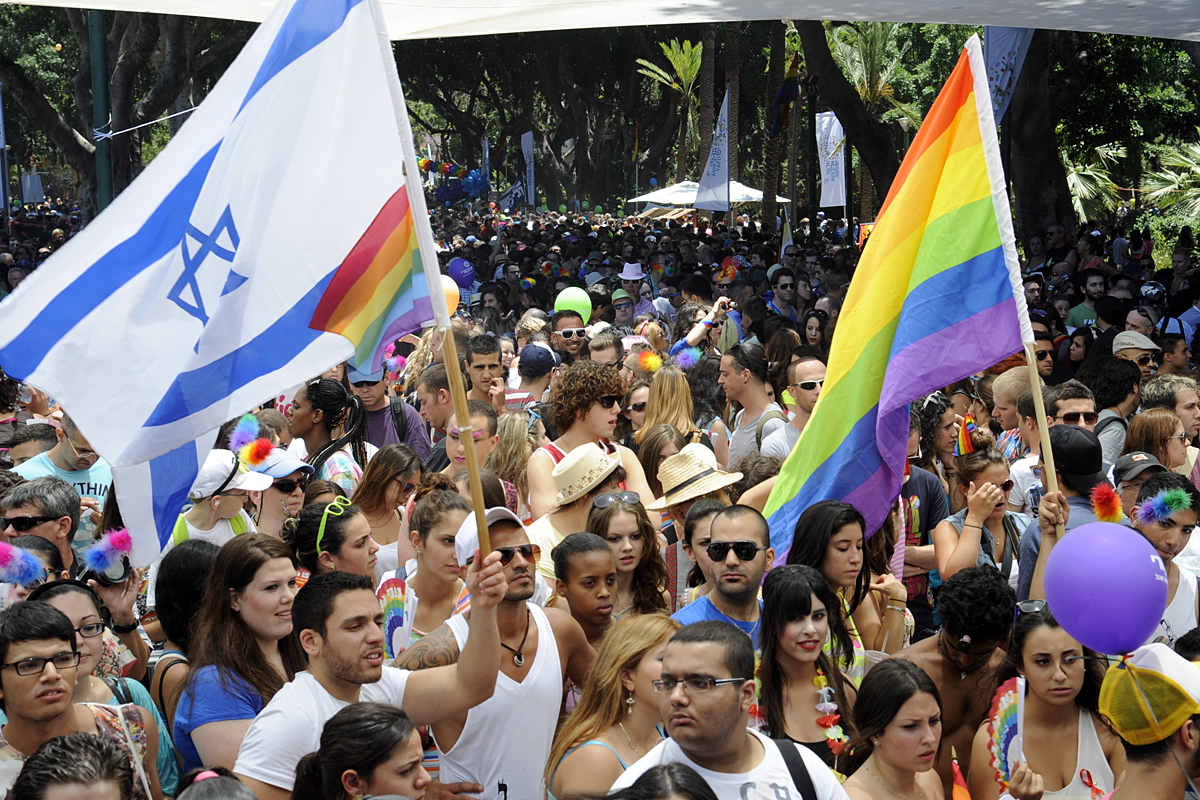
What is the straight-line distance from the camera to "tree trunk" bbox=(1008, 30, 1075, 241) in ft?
68.7

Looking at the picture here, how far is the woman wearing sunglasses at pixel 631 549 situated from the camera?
5.27 metres

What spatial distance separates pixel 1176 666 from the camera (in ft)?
11.1

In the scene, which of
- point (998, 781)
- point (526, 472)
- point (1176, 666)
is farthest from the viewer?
point (526, 472)

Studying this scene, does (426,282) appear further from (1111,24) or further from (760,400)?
(1111,24)

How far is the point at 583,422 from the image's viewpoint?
645 centimetres

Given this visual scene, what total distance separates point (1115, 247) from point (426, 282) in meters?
19.0

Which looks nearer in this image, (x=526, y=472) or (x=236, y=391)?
(x=236, y=391)

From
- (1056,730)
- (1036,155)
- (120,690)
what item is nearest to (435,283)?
(120,690)

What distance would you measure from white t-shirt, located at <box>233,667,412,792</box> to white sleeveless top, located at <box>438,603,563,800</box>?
478 mm

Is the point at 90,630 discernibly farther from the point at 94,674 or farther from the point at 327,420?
the point at 327,420

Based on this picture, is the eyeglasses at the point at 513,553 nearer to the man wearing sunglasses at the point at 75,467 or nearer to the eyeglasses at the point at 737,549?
the eyeglasses at the point at 737,549

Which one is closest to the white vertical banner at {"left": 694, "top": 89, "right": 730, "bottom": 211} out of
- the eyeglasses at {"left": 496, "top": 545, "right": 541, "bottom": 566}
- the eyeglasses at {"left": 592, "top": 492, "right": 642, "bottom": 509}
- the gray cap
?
the gray cap

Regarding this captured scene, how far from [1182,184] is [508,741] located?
2396cm

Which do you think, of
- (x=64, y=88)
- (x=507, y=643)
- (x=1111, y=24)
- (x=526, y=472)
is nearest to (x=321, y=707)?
(x=507, y=643)
